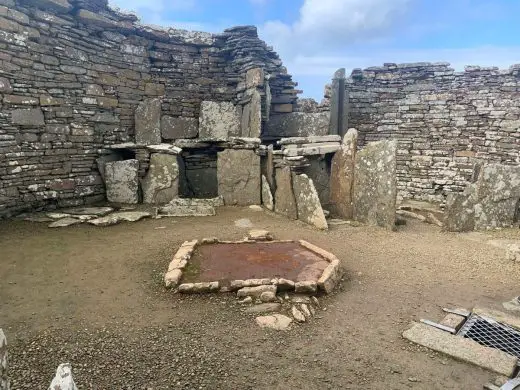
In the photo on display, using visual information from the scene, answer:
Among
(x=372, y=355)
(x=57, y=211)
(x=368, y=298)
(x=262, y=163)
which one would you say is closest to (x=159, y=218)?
(x=57, y=211)

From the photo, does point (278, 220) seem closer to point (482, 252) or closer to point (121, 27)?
point (482, 252)

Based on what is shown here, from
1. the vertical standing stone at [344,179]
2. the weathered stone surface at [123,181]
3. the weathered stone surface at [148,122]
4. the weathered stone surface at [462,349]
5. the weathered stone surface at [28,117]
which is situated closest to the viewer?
the weathered stone surface at [462,349]

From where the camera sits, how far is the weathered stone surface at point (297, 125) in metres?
11.4

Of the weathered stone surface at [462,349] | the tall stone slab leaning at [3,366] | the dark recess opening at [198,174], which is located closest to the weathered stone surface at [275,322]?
the weathered stone surface at [462,349]

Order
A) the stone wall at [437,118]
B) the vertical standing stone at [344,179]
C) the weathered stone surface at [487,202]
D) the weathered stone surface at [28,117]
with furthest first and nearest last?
the stone wall at [437,118] → the vertical standing stone at [344,179] → the weathered stone surface at [28,117] → the weathered stone surface at [487,202]

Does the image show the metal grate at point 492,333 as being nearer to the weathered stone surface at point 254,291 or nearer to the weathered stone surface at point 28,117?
the weathered stone surface at point 254,291

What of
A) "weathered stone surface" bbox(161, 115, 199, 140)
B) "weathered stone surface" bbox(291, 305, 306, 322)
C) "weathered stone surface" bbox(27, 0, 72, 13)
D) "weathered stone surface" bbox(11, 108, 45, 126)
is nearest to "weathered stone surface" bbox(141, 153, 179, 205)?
"weathered stone surface" bbox(161, 115, 199, 140)

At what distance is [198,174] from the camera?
1071cm

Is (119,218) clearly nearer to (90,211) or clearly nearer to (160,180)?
(90,211)

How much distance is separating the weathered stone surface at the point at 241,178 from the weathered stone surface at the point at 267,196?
13 centimetres

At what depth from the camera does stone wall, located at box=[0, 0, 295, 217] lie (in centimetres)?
763

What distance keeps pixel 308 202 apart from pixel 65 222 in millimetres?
4620

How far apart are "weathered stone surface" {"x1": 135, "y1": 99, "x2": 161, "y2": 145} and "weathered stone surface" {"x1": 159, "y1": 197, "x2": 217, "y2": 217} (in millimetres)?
2103

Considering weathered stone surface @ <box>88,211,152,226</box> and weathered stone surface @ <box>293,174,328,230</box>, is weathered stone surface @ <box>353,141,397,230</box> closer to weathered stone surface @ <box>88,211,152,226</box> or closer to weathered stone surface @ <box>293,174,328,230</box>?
weathered stone surface @ <box>293,174,328,230</box>
